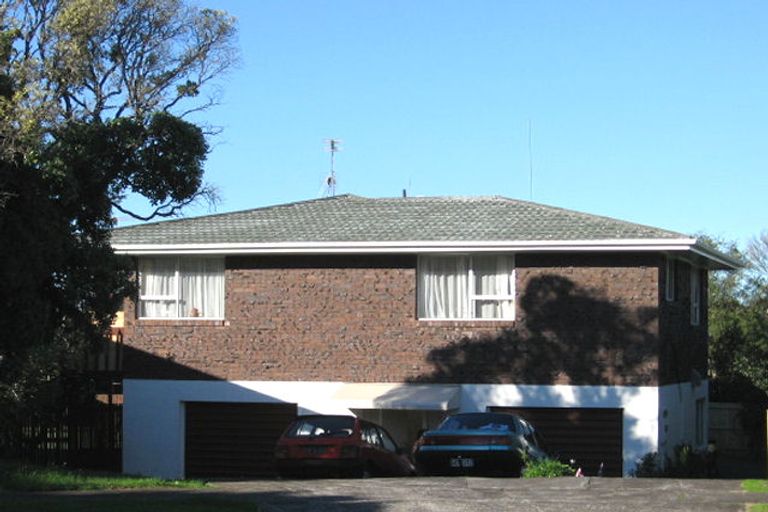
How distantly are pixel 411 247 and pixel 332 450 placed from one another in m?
6.32

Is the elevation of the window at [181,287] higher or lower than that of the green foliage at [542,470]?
higher

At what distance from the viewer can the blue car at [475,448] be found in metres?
19.9

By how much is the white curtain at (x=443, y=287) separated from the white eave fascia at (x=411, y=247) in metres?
0.51

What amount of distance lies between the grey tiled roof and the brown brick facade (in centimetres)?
50

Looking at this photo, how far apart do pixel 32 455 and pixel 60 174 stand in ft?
31.5

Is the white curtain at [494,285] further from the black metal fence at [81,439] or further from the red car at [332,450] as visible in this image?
the black metal fence at [81,439]

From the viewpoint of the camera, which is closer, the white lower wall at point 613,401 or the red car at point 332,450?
the red car at point 332,450

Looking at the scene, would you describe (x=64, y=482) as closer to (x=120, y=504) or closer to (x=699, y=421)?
(x=120, y=504)

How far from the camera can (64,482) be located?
1745 centimetres

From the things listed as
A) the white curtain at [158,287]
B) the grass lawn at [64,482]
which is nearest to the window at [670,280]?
the white curtain at [158,287]

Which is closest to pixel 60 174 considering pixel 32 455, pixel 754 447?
pixel 32 455

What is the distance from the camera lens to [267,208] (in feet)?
99.4

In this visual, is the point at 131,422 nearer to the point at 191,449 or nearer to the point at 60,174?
the point at 191,449

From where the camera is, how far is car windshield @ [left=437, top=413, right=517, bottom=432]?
20500 millimetres
